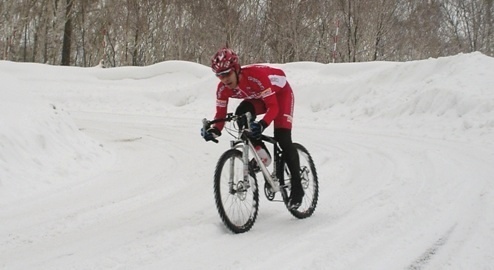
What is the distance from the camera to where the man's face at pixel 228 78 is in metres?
4.95

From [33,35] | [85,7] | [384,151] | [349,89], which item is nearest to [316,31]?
[85,7]

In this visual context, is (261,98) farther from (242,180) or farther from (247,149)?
(242,180)

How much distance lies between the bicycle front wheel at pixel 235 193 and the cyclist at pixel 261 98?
1.14 ft

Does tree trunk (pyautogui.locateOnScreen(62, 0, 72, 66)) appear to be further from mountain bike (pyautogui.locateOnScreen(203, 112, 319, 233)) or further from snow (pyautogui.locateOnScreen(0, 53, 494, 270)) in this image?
mountain bike (pyautogui.locateOnScreen(203, 112, 319, 233))

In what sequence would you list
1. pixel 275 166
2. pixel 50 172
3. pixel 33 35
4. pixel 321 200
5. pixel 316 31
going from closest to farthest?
pixel 275 166, pixel 321 200, pixel 50 172, pixel 316 31, pixel 33 35

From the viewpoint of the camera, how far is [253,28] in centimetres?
3644

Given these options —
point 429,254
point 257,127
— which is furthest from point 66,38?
point 429,254

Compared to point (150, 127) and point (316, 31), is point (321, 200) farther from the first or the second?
point (316, 31)

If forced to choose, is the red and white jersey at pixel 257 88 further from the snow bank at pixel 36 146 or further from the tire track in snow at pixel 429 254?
the snow bank at pixel 36 146

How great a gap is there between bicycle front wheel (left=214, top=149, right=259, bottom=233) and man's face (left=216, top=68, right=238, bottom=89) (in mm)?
692

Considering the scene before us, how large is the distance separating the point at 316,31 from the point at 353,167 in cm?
3017

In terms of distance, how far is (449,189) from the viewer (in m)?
6.40

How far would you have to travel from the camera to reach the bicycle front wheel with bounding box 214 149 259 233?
15.7 ft

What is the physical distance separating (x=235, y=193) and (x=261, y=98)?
1097mm
